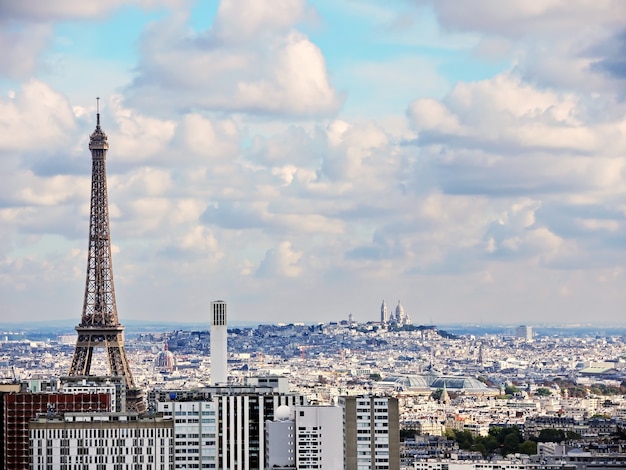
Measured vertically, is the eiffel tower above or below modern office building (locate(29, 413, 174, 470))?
Result: above

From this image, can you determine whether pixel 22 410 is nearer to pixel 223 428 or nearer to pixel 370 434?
pixel 223 428

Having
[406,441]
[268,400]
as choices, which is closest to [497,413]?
[406,441]

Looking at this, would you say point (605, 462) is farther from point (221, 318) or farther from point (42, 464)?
point (42, 464)

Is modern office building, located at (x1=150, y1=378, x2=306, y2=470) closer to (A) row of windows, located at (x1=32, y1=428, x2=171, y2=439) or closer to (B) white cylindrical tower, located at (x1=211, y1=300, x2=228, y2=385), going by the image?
(A) row of windows, located at (x1=32, y1=428, x2=171, y2=439)

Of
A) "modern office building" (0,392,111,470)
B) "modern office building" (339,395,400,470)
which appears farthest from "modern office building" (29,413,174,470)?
"modern office building" (339,395,400,470)

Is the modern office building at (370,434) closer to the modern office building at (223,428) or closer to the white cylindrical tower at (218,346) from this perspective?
the modern office building at (223,428)

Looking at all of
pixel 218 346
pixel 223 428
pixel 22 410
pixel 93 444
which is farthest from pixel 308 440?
Answer: pixel 218 346
